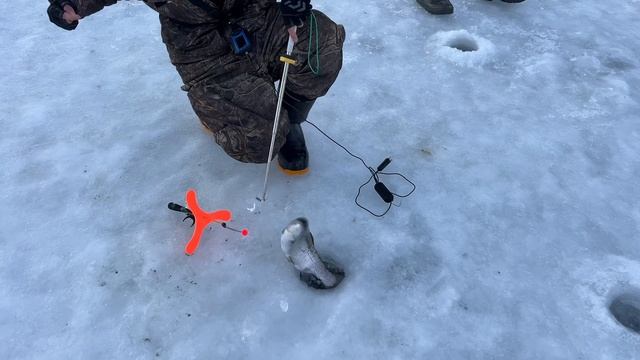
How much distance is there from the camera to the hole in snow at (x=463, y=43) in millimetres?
3658

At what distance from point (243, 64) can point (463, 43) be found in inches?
80.4

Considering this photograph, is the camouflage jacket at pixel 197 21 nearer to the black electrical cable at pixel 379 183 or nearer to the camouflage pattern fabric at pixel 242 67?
the camouflage pattern fabric at pixel 242 67

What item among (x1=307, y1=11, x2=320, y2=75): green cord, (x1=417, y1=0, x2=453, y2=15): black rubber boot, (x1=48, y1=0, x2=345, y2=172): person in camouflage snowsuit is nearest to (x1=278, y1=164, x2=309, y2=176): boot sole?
(x1=48, y1=0, x2=345, y2=172): person in camouflage snowsuit

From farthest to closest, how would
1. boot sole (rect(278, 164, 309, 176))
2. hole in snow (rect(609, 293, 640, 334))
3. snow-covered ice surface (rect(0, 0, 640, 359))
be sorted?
boot sole (rect(278, 164, 309, 176))
hole in snow (rect(609, 293, 640, 334))
snow-covered ice surface (rect(0, 0, 640, 359))

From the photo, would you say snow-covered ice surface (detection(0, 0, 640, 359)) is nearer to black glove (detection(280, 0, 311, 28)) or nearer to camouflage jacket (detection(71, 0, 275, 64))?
camouflage jacket (detection(71, 0, 275, 64))

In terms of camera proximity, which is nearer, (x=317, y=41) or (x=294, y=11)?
(x=294, y=11)

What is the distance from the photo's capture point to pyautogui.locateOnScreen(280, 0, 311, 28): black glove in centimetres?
211

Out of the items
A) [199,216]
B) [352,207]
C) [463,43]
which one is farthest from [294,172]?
[463,43]

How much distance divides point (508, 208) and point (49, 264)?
234cm

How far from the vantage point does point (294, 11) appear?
Result: 6.98 ft

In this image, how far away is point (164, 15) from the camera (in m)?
2.24

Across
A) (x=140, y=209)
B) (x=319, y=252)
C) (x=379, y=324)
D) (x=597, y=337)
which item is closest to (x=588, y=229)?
(x=597, y=337)

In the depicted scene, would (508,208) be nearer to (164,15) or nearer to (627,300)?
(627,300)

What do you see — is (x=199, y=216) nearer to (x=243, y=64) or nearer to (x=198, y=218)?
(x=198, y=218)
